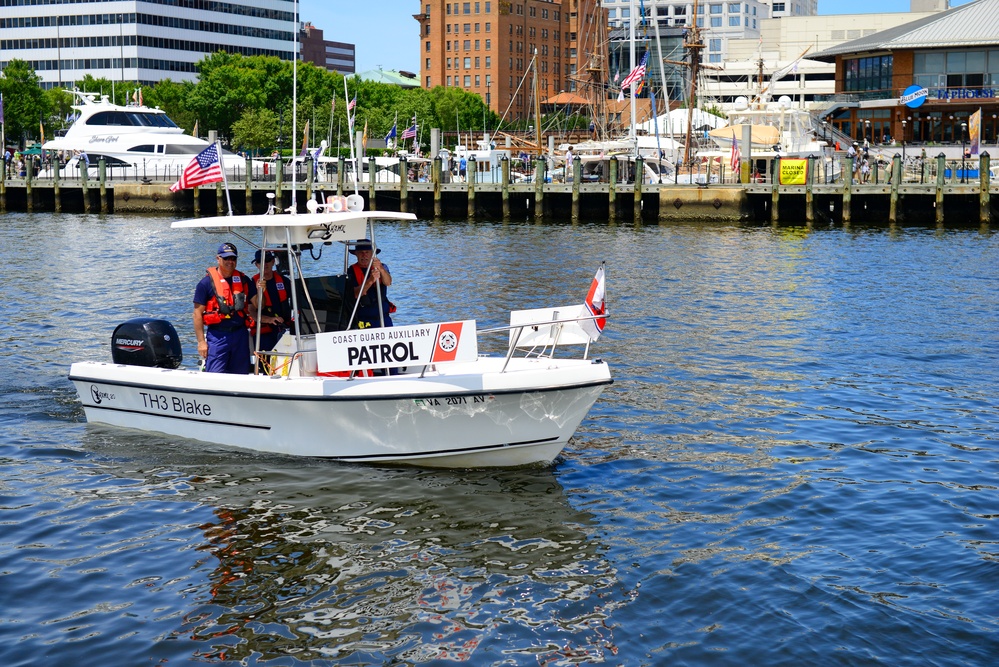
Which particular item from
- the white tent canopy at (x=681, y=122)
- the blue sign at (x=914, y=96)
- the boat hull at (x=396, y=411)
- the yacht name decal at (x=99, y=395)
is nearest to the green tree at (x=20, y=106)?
the white tent canopy at (x=681, y=122)

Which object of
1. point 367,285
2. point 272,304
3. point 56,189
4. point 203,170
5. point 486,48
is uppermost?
point 486,48

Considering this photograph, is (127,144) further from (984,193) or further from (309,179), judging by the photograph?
(984,193)

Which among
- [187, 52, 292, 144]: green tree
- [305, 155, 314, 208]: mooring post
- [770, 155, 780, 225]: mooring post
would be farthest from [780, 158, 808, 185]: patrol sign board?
[187, 52, 292, 144]: green tree

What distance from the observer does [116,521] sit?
1173cm

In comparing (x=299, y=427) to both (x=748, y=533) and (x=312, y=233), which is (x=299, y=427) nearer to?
(x=312, y=233)

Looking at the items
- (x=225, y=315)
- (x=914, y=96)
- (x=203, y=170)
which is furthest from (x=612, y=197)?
(x=225, y=315)

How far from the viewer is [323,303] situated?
13812 mm

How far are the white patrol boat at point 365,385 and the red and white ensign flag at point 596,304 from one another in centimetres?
2

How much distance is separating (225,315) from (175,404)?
126 cm

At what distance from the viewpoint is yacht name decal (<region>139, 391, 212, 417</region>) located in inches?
531

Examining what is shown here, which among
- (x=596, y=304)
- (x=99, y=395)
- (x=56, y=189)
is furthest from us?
(x=56, y=189)

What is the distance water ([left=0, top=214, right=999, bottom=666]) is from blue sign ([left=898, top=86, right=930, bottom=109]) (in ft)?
177

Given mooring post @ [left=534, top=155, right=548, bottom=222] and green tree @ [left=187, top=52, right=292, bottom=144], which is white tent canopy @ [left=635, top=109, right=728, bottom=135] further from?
green tree @ [left=187, top=52, right=292, bottom=144]

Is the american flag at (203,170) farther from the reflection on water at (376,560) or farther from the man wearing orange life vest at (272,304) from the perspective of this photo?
the reflection on water at (376,560)
